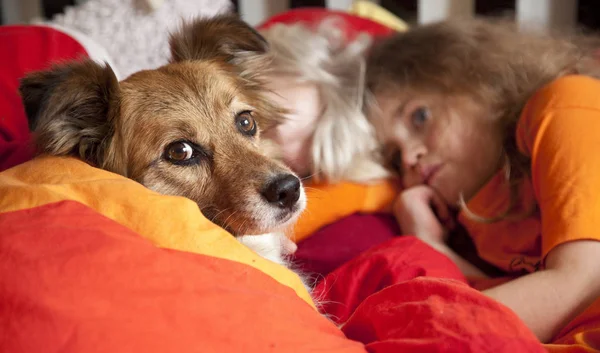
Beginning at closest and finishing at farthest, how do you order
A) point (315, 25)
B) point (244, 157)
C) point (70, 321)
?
1. point (70, 321)
2. point (244, 157)
3. point (315, 25)

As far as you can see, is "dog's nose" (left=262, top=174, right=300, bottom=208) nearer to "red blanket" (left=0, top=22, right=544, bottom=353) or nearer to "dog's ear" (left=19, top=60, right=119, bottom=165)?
"red blanket" (left=0, top=22, right=544, bottom=353)

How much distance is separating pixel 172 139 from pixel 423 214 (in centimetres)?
90

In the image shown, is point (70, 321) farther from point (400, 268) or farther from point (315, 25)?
point (315, 25)

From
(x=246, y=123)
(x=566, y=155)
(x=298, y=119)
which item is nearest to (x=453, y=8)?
(x=298, y=119)

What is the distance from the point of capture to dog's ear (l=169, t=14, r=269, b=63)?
1.43 metres

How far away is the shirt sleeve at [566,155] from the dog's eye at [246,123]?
29.4 inches

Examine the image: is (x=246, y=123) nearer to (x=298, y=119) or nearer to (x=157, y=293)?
(x=298, y=119)

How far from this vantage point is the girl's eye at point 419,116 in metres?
1.82

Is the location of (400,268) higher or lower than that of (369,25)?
lower

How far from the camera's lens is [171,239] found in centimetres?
85

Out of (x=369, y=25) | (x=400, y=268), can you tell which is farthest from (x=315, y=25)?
(x=400, y=268)

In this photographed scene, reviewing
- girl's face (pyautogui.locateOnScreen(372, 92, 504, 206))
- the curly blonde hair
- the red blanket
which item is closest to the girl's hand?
girl's face (pyautogui.locateOnScreen(372, 92, 504, 206))

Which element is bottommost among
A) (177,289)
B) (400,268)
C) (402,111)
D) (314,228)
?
(314,228)

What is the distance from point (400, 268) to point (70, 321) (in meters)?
0.78
